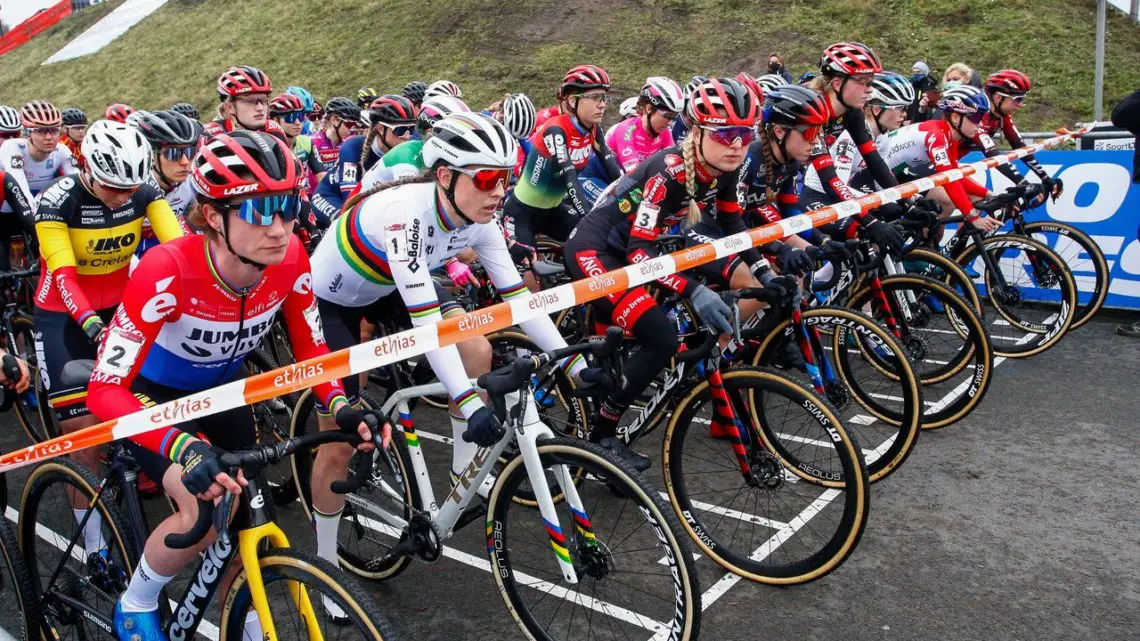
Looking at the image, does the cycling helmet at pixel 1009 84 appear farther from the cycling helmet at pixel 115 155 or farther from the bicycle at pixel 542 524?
the cycling helmet at pixel 115 155

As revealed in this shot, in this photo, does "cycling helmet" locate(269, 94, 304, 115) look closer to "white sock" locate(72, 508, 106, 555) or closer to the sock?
the sock

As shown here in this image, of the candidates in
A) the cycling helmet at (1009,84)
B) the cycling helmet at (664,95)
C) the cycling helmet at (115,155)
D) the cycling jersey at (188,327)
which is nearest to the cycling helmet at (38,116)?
the cycling helmet at (115,155)

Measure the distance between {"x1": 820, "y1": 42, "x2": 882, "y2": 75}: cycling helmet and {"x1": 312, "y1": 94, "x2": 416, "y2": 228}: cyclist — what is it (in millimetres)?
3745

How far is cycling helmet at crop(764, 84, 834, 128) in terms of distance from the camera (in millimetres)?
5398

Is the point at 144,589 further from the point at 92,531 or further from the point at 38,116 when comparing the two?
the point at 38,116

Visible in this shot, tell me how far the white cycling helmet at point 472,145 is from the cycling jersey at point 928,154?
5.15 metres

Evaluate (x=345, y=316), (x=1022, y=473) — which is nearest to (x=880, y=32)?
(x=1022, y=473)

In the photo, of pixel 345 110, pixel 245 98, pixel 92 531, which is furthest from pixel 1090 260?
pixel 345 110

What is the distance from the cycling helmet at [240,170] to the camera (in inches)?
115

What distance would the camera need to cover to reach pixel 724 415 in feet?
14.2

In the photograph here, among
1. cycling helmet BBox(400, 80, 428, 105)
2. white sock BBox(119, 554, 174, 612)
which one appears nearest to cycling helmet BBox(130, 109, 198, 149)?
white sock BBox(119, 554, 174, 612)

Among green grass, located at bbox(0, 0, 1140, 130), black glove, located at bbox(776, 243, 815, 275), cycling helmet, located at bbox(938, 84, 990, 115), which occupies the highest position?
black glove, located at bbox(776, 243, 815, 275)

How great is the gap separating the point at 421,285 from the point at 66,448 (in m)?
1.66

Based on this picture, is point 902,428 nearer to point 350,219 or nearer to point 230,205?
point 350,219
